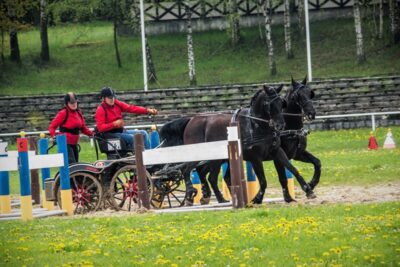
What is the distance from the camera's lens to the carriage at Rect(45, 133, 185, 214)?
19.3 metres

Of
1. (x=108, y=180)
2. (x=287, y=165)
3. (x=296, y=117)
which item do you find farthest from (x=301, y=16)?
(x=108, y=180)

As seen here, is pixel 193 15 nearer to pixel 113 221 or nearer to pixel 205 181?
pixel 205 181

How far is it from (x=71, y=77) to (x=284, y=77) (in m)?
11.1

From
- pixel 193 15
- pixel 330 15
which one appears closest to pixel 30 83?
pixel 193 15

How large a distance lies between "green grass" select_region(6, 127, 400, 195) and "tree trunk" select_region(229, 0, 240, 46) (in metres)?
11.6

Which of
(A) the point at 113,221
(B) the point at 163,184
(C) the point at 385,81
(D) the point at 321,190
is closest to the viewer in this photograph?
(A) the point at 113,221

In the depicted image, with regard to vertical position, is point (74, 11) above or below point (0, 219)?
above

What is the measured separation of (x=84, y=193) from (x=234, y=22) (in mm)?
34321

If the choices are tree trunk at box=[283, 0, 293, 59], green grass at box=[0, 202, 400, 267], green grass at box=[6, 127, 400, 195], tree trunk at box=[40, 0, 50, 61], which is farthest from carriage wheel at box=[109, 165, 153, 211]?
tree trunk at box=[40, 0, 50, 61]

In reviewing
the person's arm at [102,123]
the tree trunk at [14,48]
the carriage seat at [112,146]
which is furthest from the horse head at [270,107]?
the tree trunk at [14,48]

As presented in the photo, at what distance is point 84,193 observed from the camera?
19.6 m

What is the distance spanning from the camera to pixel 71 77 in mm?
52938

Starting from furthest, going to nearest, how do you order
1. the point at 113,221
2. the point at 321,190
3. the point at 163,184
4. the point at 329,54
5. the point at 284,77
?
1. the point at 329,54
2. the point at 284,77
3. the point at 321,190
4. the point at 163,184
5. the point at 113,221

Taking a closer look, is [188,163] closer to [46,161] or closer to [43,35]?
[46,161]
